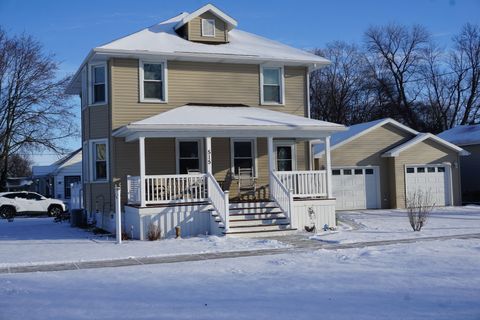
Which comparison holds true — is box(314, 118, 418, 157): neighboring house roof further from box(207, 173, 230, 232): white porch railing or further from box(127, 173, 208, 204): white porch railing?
box(207, 173, 230, 232): white porch railing

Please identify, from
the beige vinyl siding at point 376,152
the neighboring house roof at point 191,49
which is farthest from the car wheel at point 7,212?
the beige vinyl siding at point 376,152

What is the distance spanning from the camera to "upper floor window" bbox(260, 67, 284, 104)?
67.0 feet

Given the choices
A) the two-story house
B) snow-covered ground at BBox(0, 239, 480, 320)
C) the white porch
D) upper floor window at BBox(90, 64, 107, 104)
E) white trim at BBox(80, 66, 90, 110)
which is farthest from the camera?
white trim at BBox(80, 66, 90, 110)

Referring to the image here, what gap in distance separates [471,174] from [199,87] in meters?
19.1

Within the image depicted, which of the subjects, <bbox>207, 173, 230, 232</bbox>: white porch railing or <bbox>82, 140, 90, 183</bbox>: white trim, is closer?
<bbox>207, 173, 230, 232</bbox>: white porch railing

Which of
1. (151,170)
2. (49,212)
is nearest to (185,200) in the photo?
(151,170)

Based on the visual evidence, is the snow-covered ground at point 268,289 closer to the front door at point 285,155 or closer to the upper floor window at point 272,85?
the front door at point 285,155

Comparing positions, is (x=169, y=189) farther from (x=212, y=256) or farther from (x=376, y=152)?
(x=376, y=152)

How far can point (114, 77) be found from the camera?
18281 mm

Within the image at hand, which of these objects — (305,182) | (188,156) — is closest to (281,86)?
(305,182)

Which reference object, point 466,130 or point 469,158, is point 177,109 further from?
point 466,130

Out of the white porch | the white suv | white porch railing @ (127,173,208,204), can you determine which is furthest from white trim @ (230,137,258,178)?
the white suv

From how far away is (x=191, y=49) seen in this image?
19.1m

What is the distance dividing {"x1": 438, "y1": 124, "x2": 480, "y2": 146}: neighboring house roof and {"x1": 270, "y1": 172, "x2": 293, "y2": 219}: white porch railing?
1769 centimetres
